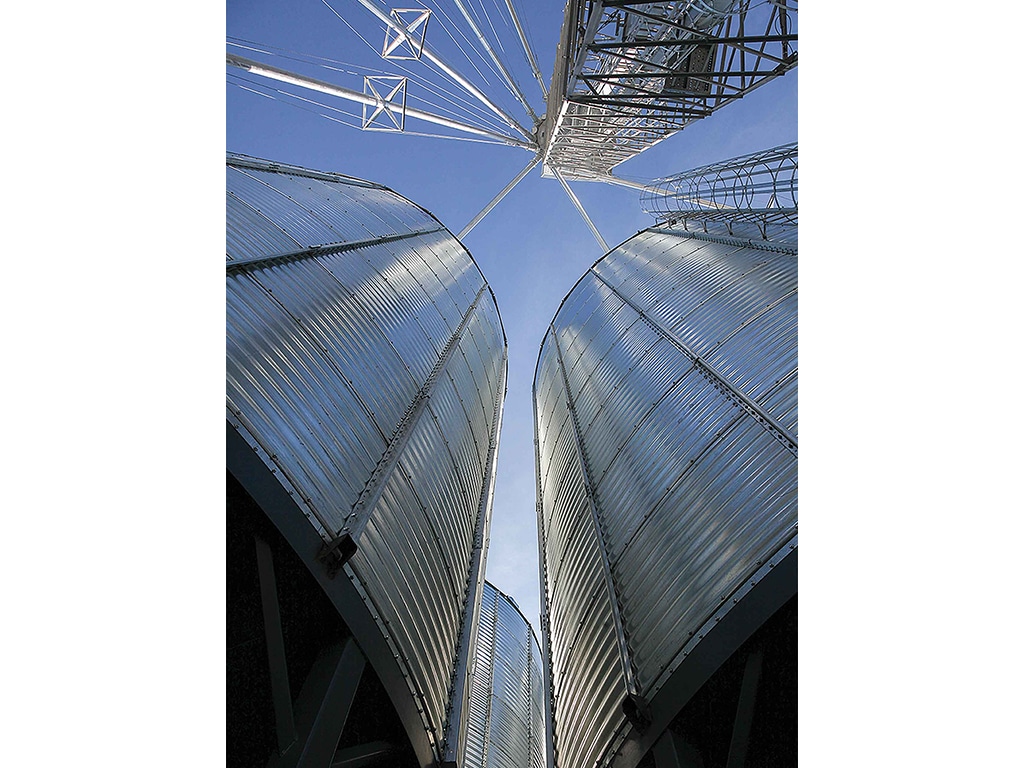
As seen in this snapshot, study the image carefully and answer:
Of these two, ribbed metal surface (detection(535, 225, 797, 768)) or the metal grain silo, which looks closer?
the metal grain silo

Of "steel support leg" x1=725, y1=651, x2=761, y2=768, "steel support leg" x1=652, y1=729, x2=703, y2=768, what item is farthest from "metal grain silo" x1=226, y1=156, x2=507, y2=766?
"steel support leg" x1=725, y1=651, x2=761, y2=768

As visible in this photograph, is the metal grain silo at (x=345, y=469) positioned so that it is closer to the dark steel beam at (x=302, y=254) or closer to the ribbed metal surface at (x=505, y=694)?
the dark steel beam at (x=302, y=254)

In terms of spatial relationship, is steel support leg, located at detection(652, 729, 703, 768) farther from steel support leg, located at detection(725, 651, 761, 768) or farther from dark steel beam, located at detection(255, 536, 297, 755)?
dark steel beam, located at detection(255, 536, 297, 755)

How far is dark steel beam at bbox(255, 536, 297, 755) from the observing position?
5086 millimetres

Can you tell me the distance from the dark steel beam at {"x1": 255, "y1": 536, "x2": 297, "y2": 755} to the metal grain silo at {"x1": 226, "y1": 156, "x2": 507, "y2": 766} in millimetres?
12

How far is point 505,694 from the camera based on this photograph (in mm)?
16219

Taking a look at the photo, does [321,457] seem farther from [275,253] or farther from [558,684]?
[558,684]

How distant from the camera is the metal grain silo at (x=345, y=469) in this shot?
5.43m

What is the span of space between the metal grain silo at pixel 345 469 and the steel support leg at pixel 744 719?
265 cm

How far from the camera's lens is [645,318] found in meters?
12.2

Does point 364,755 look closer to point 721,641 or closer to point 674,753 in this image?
point 674,753

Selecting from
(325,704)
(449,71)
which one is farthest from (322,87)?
(325,704)
